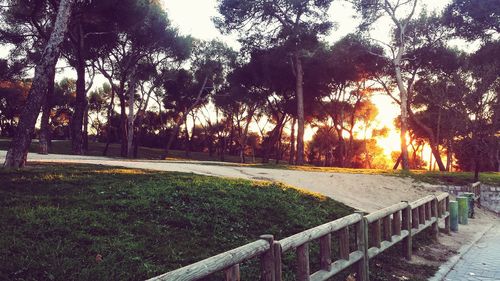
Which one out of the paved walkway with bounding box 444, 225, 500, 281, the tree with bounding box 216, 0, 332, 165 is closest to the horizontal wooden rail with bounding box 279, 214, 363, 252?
the paved walkway with bounding box 444, 225, 500, 281

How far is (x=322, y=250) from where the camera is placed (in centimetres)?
514

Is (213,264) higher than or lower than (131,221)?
higher

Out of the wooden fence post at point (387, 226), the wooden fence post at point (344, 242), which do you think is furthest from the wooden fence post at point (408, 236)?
the wooden fence post at point (344, 242)

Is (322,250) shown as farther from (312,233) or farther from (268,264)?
(268,264)

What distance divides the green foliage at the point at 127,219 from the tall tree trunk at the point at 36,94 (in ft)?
4.28

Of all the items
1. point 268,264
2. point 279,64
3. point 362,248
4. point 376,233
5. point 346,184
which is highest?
point 279,64

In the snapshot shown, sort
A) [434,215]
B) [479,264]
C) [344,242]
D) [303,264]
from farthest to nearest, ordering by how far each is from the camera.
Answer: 1. [434,215]
2. [479,264]
3. [344,242]
4. [303,264]

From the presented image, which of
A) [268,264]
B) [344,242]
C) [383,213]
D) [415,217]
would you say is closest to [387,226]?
[383,213]

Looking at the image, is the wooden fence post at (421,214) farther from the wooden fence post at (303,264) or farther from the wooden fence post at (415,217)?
the wooden fence post at (303,264)

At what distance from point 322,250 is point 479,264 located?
4436 millimetres

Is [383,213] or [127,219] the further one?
[127,219]

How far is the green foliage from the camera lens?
5289 millimetres

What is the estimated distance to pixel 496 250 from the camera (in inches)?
358

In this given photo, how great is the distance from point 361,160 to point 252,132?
678 inches
